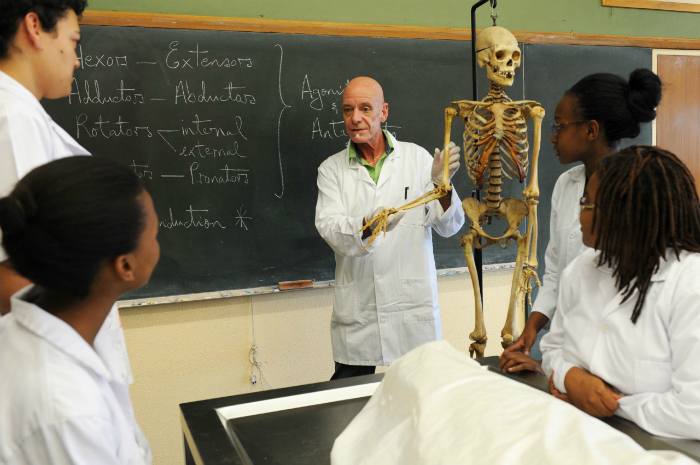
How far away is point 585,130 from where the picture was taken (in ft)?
6.49

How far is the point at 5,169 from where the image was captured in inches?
51.9

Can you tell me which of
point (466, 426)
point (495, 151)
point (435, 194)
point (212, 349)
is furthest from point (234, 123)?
point (466, 426)

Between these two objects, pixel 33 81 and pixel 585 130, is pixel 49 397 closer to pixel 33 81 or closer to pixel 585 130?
pixel 33 81

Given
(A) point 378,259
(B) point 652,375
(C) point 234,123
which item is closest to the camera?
(B) point 652,375

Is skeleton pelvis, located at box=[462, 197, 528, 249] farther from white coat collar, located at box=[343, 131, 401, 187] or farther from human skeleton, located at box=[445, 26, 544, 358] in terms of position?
white coat collar, located at box=[343, 131, 401, 187]

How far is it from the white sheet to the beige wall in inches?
74.7

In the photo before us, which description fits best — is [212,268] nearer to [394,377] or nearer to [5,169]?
[5,169]

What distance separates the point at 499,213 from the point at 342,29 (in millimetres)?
1452

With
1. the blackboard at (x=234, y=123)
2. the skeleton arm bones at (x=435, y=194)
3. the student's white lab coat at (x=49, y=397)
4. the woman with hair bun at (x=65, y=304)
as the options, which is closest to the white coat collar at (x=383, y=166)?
the blackboard at (x=234, y=123)

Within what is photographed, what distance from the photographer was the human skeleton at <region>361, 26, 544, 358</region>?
2.12 meters

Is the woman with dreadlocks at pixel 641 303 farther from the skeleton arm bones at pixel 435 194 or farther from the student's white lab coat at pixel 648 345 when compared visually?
the skeleton arm bones at pixel 435 194

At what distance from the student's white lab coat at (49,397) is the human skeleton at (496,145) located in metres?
1.46

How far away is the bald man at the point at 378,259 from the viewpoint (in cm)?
263

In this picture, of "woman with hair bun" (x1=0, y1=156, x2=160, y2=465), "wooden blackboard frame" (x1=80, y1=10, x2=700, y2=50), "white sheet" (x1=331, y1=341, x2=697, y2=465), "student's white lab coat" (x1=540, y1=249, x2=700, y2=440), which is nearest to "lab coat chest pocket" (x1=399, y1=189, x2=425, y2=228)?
"wooden blackboard frame" (x1=80, y1=10, x2=700, y2=50)
